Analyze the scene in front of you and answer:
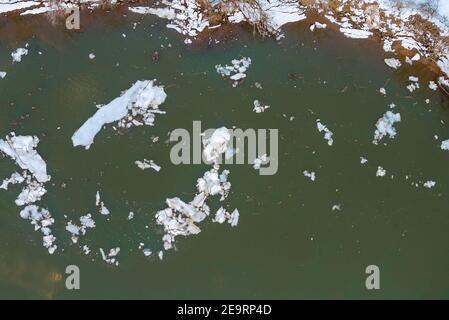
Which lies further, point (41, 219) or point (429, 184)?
point (429, 184)

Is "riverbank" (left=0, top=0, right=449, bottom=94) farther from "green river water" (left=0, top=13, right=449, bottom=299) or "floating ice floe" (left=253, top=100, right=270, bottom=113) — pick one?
"floating ice floe" (left=253, top=100, right=270, bottom=113)

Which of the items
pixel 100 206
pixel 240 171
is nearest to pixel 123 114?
pixel 100 206

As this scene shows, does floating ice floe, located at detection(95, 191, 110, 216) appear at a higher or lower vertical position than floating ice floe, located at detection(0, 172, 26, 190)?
lower

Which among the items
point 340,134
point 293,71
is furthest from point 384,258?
point 293,71

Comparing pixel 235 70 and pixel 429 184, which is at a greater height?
pixel 235 70

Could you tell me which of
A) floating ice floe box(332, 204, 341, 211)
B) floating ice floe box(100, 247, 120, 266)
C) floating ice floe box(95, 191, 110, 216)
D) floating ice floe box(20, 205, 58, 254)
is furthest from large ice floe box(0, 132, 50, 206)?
floating ice floe box(332, 204, 341, 211)

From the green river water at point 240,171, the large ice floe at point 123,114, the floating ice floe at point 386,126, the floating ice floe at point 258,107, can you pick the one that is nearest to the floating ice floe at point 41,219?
the green river water at point 240,171

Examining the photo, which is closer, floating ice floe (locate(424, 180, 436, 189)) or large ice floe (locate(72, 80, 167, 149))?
large ice floe (locate(72, 80, 167, 149))

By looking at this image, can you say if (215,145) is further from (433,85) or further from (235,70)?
(433,85)
